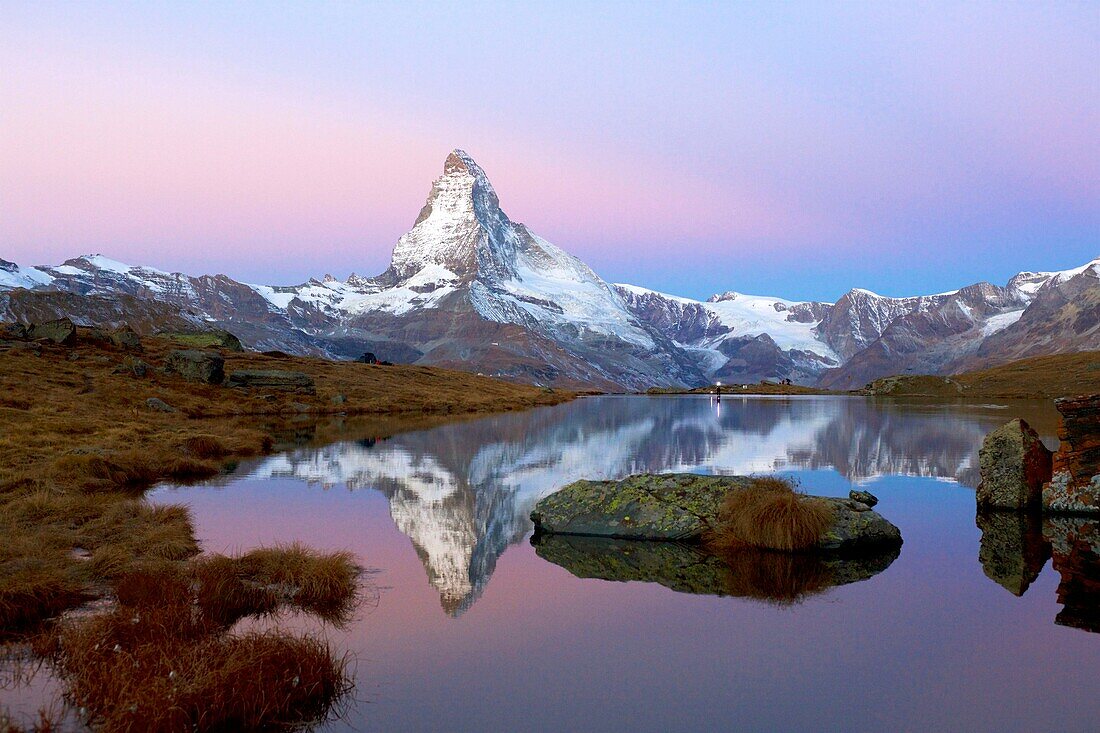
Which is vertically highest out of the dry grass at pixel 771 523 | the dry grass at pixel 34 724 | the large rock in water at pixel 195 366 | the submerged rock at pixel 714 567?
the dry grass at pixel 771 523

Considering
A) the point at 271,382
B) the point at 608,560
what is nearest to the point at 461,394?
the point at 271,382

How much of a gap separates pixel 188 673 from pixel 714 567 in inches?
414

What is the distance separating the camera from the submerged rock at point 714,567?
14.1 m

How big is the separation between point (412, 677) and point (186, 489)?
2054 centimetres

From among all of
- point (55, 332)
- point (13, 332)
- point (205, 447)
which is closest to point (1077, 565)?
point (205, 447)

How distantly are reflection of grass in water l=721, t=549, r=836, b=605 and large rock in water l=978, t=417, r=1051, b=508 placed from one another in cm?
1008

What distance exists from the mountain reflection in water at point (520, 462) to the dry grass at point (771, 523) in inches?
211

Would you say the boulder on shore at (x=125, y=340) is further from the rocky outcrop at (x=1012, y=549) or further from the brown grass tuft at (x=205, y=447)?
the rocky outcrop at (x=1012, y=549)

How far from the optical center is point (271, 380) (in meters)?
83.0

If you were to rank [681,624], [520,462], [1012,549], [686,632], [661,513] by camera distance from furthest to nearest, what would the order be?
[520,462]
[661,513]
[1012,549]
[681,624]
[686,632]

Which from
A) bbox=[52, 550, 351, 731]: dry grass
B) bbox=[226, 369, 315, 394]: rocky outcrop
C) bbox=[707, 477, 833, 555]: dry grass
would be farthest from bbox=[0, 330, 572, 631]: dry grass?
bbox=[707, 477, 833, 555]: dry grass

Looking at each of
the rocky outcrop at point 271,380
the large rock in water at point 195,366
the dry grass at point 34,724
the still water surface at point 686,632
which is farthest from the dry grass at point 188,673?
the rocky outcrop at point 271,380

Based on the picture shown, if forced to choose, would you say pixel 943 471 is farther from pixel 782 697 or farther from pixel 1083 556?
pixel 782 697

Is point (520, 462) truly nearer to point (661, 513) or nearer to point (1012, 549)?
point (661, 513)
